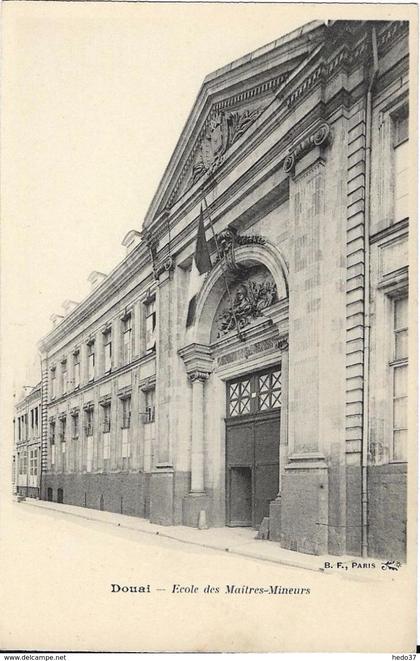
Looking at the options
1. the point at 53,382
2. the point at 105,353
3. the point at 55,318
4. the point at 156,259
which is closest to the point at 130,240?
the point at 156,259

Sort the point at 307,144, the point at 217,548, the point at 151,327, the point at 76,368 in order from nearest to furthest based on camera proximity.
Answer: the point at 307,144, the point at 217,548, the point at 151,327, the point at 76,368

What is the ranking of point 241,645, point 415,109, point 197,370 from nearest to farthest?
1. point 241,645
2. point 415,109
3. point 197,370

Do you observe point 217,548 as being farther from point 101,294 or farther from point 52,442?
point 52,442

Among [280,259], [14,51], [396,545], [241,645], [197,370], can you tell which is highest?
[14,51]

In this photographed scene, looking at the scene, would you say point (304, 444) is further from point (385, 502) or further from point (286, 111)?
point (286, 111)

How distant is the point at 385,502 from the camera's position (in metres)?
8.12

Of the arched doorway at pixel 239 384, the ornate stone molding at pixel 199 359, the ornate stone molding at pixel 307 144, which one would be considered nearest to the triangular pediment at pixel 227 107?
the ornate stone molding at pixel 307 144

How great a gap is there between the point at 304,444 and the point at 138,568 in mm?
3324

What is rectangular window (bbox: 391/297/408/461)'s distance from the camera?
818 centimetres

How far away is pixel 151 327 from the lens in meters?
18.2

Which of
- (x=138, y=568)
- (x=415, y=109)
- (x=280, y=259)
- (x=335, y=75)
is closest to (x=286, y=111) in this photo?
(x=335, y=75)

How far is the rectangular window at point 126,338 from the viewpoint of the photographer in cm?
1997

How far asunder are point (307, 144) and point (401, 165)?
2.04m

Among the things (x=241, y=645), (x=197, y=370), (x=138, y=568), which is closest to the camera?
(x=241, y=645)
